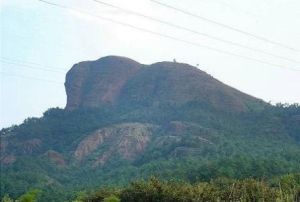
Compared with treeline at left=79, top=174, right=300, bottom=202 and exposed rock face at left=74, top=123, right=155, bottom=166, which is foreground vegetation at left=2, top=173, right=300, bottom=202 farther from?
Result: exposed rock face at left=74, top=123, right=155, bottom=166

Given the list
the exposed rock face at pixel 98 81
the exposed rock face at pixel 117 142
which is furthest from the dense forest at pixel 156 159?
the exposed rock face at pixel 98 81

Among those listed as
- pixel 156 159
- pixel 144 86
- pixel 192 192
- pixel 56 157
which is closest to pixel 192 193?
pixel 192 192

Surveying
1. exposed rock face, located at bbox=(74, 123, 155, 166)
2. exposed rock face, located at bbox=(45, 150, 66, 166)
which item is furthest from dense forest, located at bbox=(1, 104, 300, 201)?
exposed rock face, located at bbox=(74, 123, 155, 166)

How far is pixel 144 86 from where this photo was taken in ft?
360

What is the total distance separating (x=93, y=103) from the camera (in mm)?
113000

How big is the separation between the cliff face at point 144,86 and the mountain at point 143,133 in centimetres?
23

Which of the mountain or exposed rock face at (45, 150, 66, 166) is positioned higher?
the mountain

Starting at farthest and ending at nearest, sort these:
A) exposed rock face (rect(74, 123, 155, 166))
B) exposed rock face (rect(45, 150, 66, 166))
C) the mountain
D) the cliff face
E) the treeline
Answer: the cliff face → exposed rock face (rect(45, 150, 66, 166)) → exposed rock face (rect(74, 123, 155, 166)) → the mountain → the treeline

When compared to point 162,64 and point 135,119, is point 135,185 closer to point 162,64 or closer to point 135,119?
point 135,119

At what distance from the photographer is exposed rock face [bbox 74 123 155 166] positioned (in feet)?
269

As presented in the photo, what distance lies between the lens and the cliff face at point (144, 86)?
98.6m

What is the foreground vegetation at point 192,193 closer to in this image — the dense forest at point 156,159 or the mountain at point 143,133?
the dense forest at point 156,159

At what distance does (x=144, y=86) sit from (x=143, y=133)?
86.2 feet

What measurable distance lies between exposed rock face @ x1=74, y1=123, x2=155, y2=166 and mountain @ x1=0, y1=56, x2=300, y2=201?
0.57 feet
